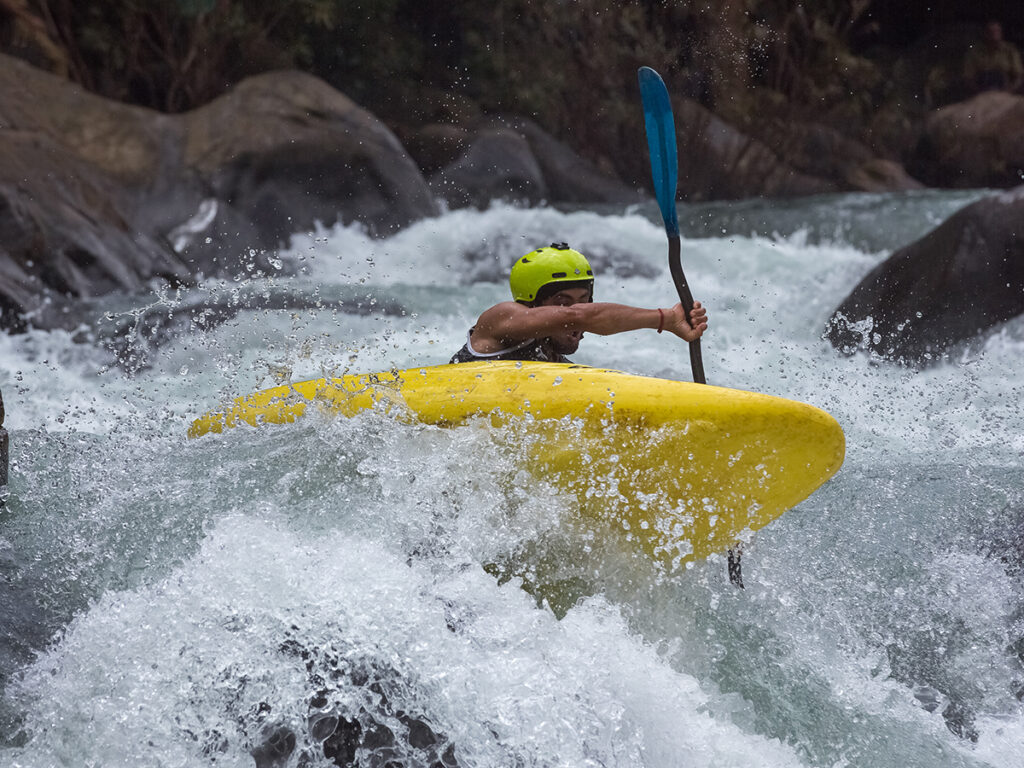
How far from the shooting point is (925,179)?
11.7 m

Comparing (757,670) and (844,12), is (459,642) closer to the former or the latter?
(757,670)

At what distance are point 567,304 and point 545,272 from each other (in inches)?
5.6

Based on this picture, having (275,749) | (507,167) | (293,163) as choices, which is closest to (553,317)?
(275,749)

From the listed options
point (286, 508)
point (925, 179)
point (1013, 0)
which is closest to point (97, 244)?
point (286, 508)

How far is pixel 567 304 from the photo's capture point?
353cm

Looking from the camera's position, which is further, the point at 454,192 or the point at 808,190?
the point at 808,190

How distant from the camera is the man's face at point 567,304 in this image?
3391 mm

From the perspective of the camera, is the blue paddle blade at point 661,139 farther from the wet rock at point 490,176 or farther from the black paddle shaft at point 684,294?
the wet rock at point 490,176

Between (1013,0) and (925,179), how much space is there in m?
2.56

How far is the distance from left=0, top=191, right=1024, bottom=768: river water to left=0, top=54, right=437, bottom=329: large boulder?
431cm

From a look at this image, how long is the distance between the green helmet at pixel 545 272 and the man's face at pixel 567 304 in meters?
0.04

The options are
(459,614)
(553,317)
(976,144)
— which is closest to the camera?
(459,614)

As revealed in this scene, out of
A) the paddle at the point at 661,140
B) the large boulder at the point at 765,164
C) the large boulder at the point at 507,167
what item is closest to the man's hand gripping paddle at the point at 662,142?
the paddle at the point at 661,140

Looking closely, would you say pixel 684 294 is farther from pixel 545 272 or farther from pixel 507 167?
pixel 507 167
